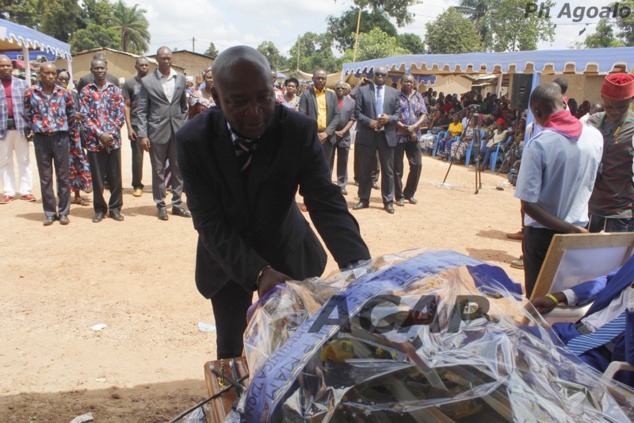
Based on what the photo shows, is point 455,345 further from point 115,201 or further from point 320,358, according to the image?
point 115,201

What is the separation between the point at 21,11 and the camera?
144 ft

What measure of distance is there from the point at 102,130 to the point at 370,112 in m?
3.74

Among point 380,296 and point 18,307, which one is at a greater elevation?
point 380,296

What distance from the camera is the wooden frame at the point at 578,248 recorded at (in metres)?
2.40

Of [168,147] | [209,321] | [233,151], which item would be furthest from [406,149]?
[233,151]

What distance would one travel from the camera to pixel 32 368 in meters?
3.22

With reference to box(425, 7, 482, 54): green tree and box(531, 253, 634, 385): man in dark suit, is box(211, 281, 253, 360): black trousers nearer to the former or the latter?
box(531, 253, 634, 385): man in dark suit

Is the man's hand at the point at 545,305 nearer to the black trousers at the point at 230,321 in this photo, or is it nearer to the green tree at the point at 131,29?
the black trousers at the point at 230,321

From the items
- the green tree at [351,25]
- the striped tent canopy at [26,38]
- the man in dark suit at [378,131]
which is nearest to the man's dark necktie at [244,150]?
the man in dark suit at [378,131]

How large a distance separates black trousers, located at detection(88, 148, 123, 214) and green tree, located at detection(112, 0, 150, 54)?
65703 mm

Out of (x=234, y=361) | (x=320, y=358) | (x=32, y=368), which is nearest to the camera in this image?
(x=320, y=358)

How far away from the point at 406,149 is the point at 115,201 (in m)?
4.32

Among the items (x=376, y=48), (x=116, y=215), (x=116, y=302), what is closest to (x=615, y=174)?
(x=116, y=302)

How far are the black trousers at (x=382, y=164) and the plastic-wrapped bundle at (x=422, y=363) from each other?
6290 millimetres
